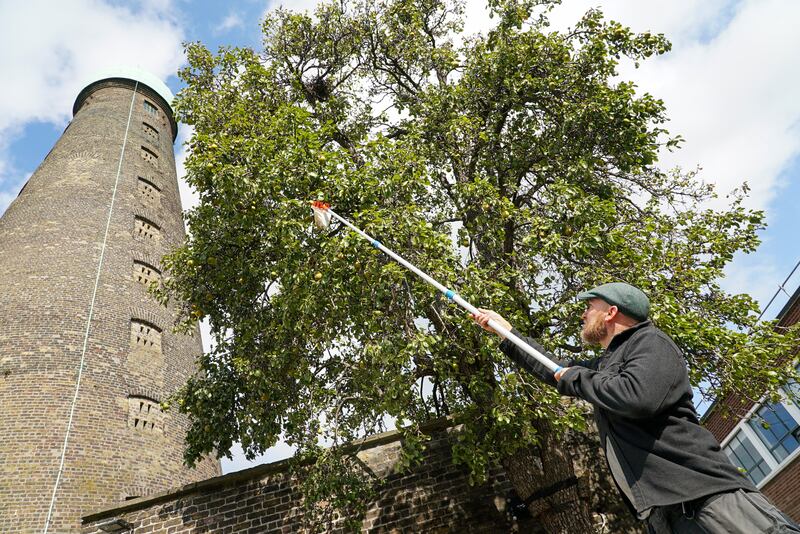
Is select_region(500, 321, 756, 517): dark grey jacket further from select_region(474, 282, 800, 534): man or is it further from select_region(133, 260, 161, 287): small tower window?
select_region(133, 260, 161, 287): small tower window

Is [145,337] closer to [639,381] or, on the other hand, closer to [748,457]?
[639,381]

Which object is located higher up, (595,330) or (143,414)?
(143,414)

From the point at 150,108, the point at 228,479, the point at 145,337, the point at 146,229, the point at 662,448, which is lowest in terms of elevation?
the point at 662,448

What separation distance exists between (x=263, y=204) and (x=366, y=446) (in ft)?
16.9

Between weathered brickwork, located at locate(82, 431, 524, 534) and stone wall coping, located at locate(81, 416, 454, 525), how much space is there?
19mm

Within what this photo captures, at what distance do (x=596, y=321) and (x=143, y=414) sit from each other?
17457 mm

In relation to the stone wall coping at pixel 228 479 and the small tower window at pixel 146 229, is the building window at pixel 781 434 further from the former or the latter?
the small tower window at pixel 146 229

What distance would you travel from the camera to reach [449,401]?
37.0 feet

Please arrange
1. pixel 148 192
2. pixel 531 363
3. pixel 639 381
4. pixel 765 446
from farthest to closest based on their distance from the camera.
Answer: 1. pixel 148 192
2. pixel 765 446
3. pixel 531 363
4. pixel 639 381

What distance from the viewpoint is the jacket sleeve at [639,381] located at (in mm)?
2686

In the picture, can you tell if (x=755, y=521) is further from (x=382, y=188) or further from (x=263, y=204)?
(x=263, y=204)

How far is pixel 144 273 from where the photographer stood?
70.1 ft

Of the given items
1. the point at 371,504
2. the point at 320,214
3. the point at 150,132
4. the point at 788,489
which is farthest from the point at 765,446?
the point at 150,132

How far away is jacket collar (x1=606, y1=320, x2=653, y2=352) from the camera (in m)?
3.13
